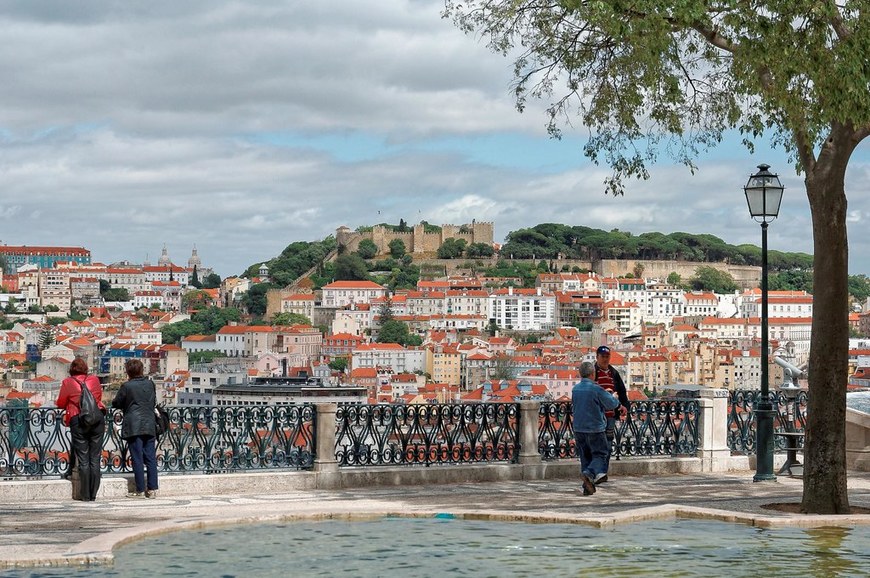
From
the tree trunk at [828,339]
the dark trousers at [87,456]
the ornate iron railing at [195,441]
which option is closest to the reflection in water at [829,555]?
the tree trunk at [828,339]

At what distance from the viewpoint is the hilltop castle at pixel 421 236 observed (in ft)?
623

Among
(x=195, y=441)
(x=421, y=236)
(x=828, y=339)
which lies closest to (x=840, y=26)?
(x=828, y=339)

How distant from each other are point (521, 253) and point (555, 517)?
7296 inches

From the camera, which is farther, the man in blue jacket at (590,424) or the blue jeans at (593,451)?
the blue jeans at (593,451)

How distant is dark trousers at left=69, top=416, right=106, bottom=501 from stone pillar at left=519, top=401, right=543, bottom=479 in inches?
150

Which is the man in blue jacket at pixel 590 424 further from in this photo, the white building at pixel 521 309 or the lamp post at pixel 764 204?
the white building at pixel 521 309

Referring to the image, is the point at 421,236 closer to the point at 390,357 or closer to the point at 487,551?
the point at 390,357

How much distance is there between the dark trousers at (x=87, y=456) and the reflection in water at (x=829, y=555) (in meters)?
5.10

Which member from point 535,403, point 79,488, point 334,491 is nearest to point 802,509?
point 535,403

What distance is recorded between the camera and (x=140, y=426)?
10336 millimetres

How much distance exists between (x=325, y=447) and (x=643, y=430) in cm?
329

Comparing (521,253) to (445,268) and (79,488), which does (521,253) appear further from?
(79,488)

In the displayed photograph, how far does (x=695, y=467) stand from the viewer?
42.7 feet

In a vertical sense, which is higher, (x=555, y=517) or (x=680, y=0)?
(x=680, y=0)
